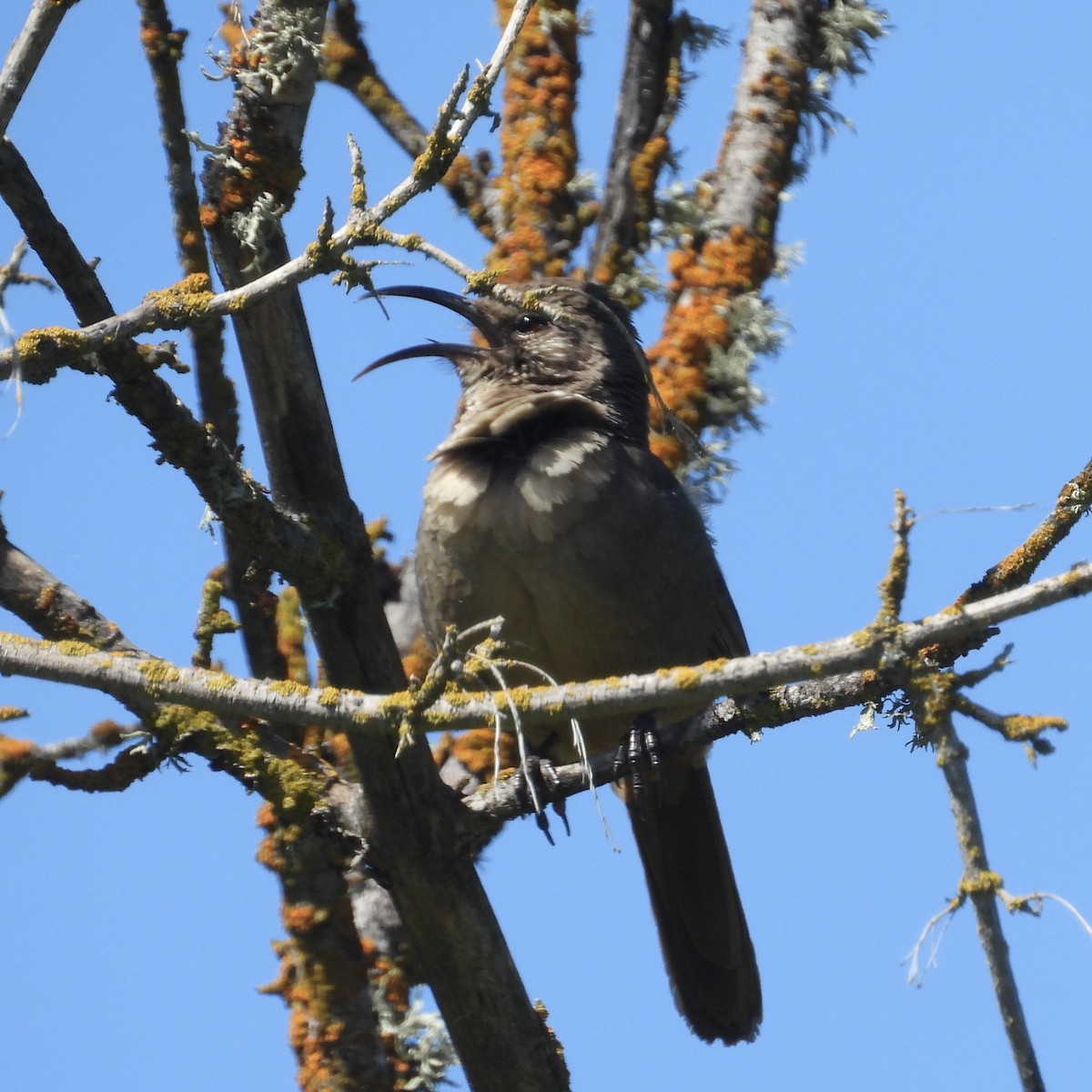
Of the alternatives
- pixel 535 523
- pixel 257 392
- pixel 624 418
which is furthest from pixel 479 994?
pixel 624 418

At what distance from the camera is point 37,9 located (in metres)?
3.02

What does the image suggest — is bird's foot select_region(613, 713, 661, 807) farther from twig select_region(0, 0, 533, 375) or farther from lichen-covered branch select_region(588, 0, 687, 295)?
lichen-covered branch select_region(588, 0, 687, 295)

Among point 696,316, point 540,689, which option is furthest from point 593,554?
point 540,689

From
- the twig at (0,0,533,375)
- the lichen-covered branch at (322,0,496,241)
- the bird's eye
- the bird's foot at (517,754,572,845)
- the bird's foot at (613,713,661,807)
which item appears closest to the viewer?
the twig at (0,0,533,375)

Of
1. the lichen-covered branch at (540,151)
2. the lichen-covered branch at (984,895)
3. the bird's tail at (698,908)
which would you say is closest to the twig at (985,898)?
the lichen-covered branch at (984,895)

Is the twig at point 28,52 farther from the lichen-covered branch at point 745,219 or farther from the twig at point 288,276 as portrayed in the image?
the lichen-covered branch at point 745,219

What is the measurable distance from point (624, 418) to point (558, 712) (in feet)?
9.04

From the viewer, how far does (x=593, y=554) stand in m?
4.88

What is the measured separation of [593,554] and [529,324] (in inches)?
51.0

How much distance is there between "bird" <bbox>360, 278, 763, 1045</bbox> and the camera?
16.0 feet

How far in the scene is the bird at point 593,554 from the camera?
16.0ft

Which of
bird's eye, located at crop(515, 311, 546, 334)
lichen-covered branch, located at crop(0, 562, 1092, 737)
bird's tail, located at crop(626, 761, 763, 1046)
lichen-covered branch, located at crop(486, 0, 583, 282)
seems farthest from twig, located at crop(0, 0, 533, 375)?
lichen-covered branch, located at crop(486, 0, 583, 282)

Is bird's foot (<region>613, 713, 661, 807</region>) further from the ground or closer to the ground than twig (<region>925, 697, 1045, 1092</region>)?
further from the ground

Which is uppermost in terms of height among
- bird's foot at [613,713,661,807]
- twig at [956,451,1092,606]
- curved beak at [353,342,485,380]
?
curved beak at [353,342,485,380]
